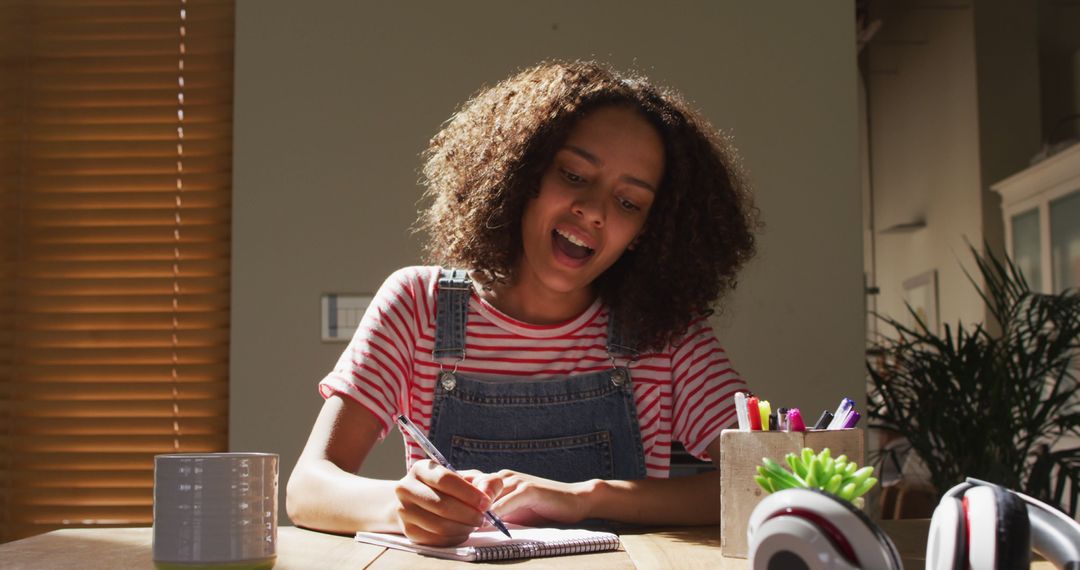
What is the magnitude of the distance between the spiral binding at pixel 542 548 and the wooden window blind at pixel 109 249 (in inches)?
63.3

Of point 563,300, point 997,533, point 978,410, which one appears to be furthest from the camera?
point 978,410

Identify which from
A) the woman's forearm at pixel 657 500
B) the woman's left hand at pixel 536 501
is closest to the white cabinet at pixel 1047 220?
the woman's forearm at pixel 657 500

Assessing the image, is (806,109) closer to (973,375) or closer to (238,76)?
(973,375)

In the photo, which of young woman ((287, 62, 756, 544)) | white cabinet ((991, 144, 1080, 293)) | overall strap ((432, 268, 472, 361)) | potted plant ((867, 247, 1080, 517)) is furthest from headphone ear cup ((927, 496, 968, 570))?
white cabinet ((991, 144, 1080, 293))

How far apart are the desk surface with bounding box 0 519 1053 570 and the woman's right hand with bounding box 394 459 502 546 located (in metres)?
0.03

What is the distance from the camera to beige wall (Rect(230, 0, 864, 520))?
230 cm

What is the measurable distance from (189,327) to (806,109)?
1.48 meters

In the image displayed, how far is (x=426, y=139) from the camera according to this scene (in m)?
2.36

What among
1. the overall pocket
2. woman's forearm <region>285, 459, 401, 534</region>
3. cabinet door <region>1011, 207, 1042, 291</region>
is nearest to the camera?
woman's forearm <region>285, 459, 401, 534</region>

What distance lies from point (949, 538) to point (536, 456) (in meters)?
0.86

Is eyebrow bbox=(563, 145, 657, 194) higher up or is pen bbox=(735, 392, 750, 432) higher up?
eyebrow bbox=(563, 145, 657, 194)

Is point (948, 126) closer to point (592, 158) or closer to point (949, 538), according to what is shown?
point (592, 158)

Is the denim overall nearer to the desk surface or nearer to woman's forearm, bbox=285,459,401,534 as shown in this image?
woman's forearm, bbox=285,459,401,534

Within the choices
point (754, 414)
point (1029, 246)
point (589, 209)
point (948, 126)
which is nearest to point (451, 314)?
point (589, 209)
